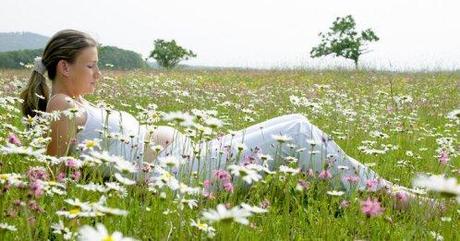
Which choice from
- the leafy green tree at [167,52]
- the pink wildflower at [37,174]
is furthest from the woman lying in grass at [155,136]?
the leafy green tree at [167,52]

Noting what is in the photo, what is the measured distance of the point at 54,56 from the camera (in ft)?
15.1

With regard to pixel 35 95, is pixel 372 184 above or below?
below

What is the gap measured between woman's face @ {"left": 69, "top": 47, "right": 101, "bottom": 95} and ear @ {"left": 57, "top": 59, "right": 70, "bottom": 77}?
0.02m

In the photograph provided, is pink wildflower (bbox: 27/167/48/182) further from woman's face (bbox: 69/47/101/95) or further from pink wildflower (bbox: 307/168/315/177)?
woman's face (bbox: 69/47/101/95)

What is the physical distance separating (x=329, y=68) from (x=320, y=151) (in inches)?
699

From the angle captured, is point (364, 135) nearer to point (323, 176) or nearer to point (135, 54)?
point (323, 176)

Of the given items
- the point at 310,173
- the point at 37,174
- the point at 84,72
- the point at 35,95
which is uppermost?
the point at 84,72

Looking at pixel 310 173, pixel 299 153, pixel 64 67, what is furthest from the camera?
pixel 64 67

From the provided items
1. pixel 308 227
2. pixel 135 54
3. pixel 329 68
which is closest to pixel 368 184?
pixel 308 227

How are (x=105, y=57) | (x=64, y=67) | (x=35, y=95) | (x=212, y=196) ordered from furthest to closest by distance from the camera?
(x=105, y=57) < (x=64, y=67) < (x=35, y=95) < (x=212, y=196)

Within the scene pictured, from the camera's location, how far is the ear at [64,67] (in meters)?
4.55

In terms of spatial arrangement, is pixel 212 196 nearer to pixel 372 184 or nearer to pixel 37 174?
pixel 37 174

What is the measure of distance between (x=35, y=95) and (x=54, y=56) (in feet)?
1.21

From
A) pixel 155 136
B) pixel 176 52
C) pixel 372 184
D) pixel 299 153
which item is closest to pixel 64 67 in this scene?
pixel 155 136
